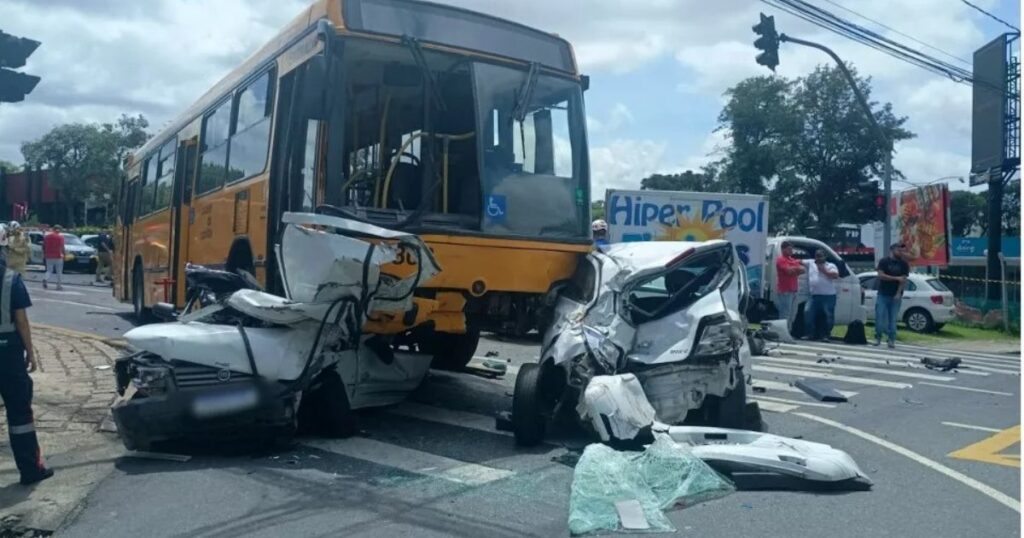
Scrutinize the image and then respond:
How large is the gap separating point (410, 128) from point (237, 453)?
3237 millimetres

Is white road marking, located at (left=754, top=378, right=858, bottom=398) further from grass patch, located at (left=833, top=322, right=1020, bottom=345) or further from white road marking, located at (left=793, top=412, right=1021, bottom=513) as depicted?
grass patch, located at (left=833, top=322, right=1020, bottom=345)

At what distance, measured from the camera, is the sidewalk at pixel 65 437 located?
6105 mm

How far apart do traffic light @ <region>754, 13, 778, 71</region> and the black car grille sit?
13280 millimetres

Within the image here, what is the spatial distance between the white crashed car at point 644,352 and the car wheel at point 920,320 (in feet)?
54.2

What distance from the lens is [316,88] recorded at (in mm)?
7910

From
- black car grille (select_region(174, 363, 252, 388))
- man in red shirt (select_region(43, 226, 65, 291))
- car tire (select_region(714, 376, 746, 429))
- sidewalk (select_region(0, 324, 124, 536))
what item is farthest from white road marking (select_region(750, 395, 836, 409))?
man in red shirt (select_region(43, 226, 65, 291))

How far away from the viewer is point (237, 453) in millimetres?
7445

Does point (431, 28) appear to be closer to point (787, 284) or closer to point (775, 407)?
point (775, 407)

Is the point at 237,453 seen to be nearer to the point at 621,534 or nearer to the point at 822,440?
the point at 621,534

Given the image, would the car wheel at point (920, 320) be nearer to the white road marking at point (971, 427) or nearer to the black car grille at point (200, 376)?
the white road marking at point (971, 427)

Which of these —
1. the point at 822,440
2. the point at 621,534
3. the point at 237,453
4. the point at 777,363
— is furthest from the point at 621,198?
the point at 621,534

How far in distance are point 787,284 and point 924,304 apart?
6.91 meters

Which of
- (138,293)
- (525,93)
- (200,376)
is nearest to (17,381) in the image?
(200,376)

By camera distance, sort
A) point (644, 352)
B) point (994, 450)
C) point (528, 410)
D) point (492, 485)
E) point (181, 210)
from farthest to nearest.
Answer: point (181, 210) → point (644, 352) → point (994, 450) → point (528, 410) → point (492, 485)
